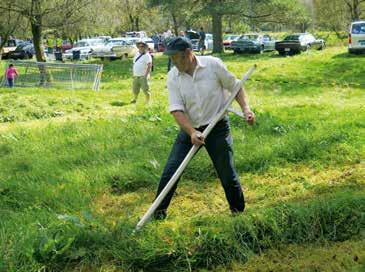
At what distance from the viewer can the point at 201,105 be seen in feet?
14.9

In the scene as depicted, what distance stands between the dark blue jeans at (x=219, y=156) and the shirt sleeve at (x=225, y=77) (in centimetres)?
28

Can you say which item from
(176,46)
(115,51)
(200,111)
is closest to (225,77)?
(200,111)

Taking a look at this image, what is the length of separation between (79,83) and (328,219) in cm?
1383

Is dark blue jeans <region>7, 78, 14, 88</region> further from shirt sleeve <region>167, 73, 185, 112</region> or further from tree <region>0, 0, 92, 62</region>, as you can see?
shirt sleeve <region>167, 73, 185, 112</region>

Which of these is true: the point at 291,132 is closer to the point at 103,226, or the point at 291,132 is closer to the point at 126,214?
the point at 126,214

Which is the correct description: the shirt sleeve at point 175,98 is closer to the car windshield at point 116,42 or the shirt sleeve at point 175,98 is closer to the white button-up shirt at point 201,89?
the white button-up shirt at point 201,89

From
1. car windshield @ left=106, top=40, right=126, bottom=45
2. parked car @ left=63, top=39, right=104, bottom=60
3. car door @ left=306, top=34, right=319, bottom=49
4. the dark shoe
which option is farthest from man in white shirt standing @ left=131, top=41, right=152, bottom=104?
parked car @ left=63, top=39, right=104, bottom=60

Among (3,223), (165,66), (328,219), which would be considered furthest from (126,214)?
(165,66)

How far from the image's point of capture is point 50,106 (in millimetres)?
12844

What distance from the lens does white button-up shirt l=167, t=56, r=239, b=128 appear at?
176 inches

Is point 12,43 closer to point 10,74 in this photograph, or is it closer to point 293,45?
point 293,45

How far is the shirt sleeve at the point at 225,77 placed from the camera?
4.51 m

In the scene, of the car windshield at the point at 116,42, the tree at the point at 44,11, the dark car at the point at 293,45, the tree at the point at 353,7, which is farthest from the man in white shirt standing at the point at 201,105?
the tree at the point at 353,7

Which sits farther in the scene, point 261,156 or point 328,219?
point 261,156
